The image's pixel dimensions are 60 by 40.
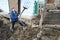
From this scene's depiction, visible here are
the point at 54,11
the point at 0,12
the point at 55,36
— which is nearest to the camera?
the point at 54,11

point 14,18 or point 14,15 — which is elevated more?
point 14,15

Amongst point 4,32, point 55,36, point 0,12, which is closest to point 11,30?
point 4,32

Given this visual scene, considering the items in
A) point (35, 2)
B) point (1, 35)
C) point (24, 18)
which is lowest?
point (1, 35)

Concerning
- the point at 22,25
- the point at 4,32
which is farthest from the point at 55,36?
the point at 4,32

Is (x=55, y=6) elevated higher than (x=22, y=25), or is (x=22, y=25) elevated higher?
(x=55, y=6)

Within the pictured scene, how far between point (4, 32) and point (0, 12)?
1320 millimetres

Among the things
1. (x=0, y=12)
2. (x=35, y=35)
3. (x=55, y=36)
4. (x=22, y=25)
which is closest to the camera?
(x=55, y=36)

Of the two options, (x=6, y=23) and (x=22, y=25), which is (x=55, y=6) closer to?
(x=22, y=25)

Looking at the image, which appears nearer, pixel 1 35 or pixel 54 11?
pixel 54 11

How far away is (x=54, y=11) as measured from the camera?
416 inches

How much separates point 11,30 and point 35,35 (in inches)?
67.7

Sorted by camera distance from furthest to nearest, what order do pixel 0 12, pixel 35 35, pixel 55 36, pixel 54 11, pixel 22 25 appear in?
pixel 0 12, pixel 22 25, pixel 35 35, pixel 55 36, pixel 54 11

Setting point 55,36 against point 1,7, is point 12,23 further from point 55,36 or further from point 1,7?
point 55,36

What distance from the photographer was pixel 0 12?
1402 cm
